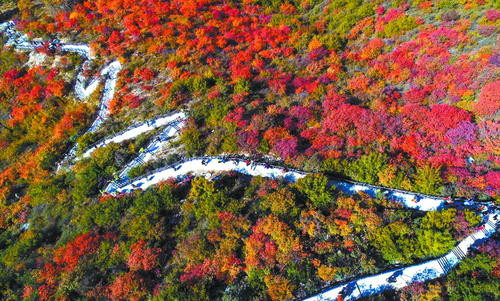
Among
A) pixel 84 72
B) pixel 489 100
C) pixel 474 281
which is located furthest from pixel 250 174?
pixel 84 72

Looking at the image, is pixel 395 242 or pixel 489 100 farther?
pixel 489 100

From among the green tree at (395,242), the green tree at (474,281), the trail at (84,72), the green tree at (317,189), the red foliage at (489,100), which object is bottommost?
the green tree at (474,281)

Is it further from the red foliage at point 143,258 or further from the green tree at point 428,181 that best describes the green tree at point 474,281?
the red foliage at point 143,258

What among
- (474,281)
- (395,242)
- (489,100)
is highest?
(489,100)

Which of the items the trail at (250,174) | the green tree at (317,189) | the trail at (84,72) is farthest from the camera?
the trail at (84,72)

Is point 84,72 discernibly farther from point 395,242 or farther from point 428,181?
point 428,181

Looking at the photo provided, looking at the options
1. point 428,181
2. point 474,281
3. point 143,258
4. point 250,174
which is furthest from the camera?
point 250,174

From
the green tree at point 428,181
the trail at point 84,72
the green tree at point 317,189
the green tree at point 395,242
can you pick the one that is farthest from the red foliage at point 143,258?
the green tree at point 428,181

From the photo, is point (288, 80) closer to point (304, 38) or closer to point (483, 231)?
point (304, 38)

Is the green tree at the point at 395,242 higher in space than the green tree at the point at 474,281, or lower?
higher

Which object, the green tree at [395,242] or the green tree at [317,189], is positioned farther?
the green tree at [317,189]
